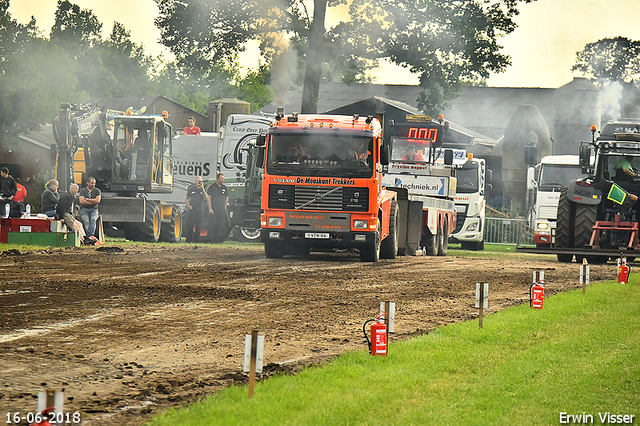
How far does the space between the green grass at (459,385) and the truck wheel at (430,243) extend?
1606 cm

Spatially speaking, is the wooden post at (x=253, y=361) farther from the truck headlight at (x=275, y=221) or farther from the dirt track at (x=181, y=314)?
the truck headlight at (x=275, y=221)

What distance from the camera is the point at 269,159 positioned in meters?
19.9

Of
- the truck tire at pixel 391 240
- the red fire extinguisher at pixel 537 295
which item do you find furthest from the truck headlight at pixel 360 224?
the red fire extinguisher at pixel 537 295

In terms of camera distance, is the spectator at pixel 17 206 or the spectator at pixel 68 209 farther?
the spectator at pixel 17 206

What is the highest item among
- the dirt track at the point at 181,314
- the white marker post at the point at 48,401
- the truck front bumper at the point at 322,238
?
the truck front bumper at the point at 322,238

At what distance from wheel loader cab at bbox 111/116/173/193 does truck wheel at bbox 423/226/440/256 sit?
26.9 feet

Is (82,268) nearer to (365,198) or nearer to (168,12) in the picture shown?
(365,198)

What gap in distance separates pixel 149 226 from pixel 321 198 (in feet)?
29.9

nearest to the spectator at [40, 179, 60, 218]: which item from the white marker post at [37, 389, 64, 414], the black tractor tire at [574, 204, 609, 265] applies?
the black tractor tire at [574, 204, 609, 265]

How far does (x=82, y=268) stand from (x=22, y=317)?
6.57 metres

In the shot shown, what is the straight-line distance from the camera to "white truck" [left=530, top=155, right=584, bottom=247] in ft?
88.9

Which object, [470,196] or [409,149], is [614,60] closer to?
[470,196]

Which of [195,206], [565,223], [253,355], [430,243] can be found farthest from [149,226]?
[253,355]

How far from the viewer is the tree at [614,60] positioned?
187 ft
